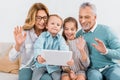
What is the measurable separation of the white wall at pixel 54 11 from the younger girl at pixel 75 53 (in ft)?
2.40

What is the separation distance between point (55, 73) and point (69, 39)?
0.36 m

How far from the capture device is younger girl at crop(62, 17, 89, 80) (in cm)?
185

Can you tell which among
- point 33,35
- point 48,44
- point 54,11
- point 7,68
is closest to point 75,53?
point 48,44

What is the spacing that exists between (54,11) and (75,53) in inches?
42.9

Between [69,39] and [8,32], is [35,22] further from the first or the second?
[8,32]

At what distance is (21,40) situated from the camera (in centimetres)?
187

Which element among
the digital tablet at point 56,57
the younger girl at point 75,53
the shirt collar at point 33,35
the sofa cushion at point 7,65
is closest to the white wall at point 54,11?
the sofa cushion at point 7,65

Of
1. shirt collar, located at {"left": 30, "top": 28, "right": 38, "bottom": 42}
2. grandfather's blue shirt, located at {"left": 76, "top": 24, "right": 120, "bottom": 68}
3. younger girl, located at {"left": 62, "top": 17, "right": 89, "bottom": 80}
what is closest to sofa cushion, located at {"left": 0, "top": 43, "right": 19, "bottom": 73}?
shirt collar, located at {"left": 30, "top": 28, "right": 38, "bottom": 42}

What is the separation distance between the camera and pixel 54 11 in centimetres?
293

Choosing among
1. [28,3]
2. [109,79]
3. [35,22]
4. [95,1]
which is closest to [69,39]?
[35,22]

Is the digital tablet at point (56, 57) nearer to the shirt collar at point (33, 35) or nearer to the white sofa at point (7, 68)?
the shirt collar at point (33, 35)

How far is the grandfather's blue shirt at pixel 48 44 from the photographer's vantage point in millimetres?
1884

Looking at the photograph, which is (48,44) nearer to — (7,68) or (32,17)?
(32,17)

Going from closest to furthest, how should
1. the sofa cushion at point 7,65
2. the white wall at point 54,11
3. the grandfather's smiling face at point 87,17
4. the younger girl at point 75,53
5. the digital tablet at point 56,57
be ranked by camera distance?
the digital tablet at point 56,57
the younger girl at point 75,53
the grandfather's smiling face at point 87,17
the sofa cushion at point 7,65
the white wall at point 54,11
